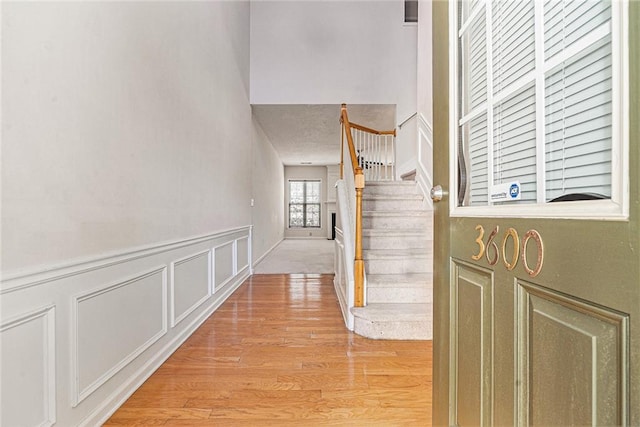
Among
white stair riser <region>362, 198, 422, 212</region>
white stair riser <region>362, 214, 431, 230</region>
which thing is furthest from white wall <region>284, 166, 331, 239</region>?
white stair riser <region>362, 214, 431, 230</region>

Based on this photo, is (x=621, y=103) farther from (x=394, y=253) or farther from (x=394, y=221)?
(x=394, y=221)

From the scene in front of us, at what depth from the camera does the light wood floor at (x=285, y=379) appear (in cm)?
162

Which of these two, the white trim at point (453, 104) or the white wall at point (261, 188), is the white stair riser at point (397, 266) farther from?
the white wall at point (261, 188)

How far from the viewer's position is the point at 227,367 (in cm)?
210

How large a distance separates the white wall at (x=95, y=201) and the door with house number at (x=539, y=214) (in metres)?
1.40

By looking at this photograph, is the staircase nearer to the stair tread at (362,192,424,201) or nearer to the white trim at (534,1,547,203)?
the stair tread at (362,192,424,201)

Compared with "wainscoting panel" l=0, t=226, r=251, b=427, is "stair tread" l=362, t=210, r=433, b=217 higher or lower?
higher

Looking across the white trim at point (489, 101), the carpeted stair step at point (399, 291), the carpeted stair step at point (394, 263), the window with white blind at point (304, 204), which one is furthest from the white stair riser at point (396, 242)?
the window with white blind at point (304, 204)

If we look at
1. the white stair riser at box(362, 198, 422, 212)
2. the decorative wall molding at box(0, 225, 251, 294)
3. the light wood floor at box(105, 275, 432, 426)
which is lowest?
the light wood floor at box(105, 275, 432, 426)

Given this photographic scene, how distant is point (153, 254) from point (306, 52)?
14.5ft

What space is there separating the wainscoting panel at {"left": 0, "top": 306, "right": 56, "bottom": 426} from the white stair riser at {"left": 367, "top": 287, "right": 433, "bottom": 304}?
84.4 inches

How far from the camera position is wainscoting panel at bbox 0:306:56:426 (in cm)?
109

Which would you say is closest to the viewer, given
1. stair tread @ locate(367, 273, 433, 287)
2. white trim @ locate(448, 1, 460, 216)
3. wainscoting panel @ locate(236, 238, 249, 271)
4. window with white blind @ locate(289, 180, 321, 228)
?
white trim @ locate(448, 1, 460, 216)

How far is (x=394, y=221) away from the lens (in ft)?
11.8
